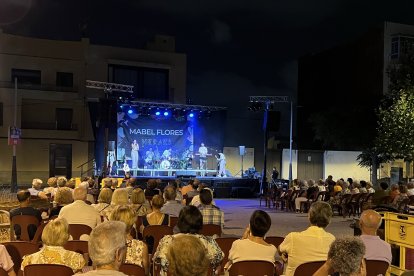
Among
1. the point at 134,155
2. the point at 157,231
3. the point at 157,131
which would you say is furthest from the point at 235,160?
the point at 157,231

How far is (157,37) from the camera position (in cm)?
3281

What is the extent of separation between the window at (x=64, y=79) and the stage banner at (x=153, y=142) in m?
6.47

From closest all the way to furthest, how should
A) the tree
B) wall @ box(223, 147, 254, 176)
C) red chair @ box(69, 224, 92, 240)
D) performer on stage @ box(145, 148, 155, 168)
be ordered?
red chair @ box(69, 224, 92, 240) < the tree < performer on stage @ box(145, 148, 155, 168) < wall @ box(223, 147, 254, 176)

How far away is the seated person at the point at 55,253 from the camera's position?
412cm

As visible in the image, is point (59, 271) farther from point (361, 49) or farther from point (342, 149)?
point (361, 49)

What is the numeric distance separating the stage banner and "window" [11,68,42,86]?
7.49 meters

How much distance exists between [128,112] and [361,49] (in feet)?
54.6

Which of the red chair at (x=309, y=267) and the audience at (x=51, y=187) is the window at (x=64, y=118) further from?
the red chair at (x=309, y=267)

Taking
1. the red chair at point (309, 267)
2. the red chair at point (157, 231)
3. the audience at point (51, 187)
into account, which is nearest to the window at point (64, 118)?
the audience at point (51, 187)

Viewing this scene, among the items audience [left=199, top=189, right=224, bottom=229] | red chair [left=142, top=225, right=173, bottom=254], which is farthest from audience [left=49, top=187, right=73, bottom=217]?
audience [left=199, top=189, right=224, bottom=229]

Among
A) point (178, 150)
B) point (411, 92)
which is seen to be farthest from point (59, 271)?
point (178, 150)

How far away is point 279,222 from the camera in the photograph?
14148 mm

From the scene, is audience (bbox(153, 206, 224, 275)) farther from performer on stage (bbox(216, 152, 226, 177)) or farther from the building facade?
the building facade

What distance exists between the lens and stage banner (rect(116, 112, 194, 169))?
2550 centimetres
